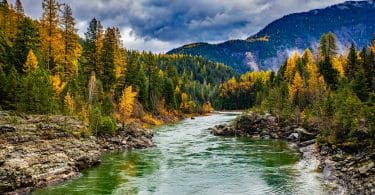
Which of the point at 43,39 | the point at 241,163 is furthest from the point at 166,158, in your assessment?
the point at 43,39

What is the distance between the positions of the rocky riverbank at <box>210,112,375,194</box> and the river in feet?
6.15

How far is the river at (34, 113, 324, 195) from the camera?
1457 inches

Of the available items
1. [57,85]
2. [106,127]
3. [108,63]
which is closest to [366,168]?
[106,127]

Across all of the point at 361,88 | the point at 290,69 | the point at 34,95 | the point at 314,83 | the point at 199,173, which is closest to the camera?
the point at 199,173

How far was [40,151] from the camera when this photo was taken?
135 ft

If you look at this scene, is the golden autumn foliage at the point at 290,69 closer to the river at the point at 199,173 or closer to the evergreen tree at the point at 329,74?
the evergreen tree at the point at 329,74

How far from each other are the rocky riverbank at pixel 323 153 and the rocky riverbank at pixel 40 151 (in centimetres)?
2593

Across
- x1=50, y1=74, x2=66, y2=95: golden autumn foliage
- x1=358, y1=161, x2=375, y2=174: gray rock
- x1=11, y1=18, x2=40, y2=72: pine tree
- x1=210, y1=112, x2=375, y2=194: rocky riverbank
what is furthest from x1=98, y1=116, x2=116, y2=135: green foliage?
x1=358, y1=161, x2=375, y2=174: gray rock

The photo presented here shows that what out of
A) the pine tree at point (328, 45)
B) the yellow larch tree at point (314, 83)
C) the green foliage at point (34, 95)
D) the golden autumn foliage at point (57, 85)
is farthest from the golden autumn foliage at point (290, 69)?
the green foliage at point (34, 95)

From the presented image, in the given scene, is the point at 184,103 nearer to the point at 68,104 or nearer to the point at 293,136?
the point at 293,136

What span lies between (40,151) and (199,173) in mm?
16765

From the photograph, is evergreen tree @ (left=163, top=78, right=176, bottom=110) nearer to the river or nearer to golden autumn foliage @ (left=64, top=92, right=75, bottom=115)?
the river

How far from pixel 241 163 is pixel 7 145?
26.7m

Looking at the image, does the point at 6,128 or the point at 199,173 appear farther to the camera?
the point at 199,173
